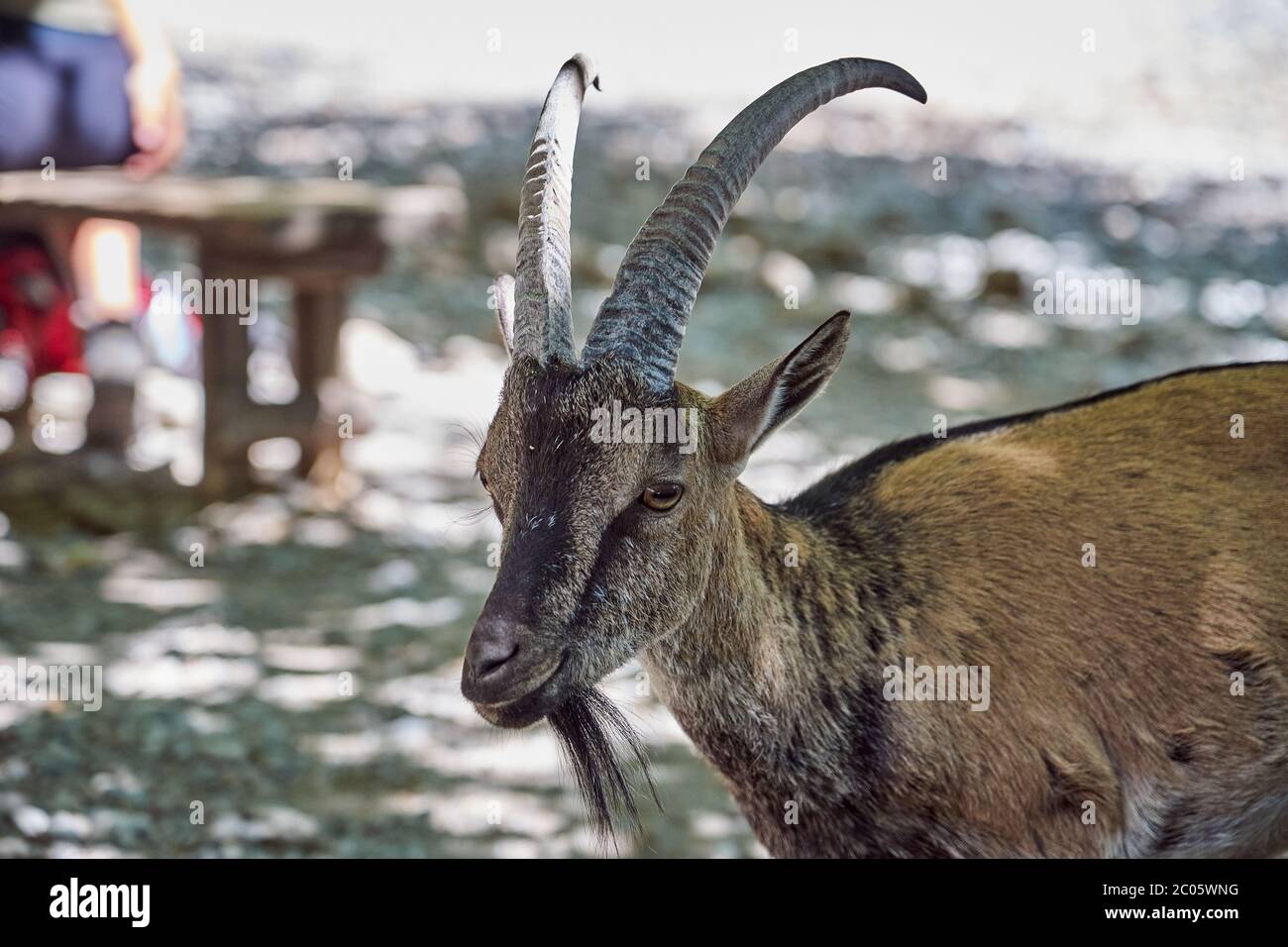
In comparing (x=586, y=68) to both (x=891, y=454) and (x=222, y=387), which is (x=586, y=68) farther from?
(x=222, y=387)

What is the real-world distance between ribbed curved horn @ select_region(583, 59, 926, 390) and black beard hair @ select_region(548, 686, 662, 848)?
820 millimetres

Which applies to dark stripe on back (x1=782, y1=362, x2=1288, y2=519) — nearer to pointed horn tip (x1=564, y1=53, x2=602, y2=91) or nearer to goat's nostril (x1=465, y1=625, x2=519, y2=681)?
goat's nostril (x1=465, y1=625, x2=519, y2=681)

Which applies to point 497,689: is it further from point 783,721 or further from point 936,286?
point 936,286

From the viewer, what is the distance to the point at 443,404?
10.2 m

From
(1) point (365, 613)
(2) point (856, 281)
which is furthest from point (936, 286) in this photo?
(1) point (365, 613)

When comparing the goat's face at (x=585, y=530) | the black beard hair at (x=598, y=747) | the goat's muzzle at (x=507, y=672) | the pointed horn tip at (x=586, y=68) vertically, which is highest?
the pointed horn tip at (x=586, y=68)

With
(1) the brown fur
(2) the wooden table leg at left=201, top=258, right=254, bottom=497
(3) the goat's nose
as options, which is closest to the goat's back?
(1) the brown fur

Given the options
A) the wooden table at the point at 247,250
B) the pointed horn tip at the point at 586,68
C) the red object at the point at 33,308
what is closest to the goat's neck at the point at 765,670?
the pointed horn tip at the point at 586,68

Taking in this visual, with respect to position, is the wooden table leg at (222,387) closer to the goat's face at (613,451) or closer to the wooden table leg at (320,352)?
the wooden table leg at (320,352)

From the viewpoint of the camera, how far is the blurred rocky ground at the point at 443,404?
19.0ft

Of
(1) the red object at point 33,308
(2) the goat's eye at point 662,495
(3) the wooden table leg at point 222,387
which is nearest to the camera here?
(2) the goat's eye at point 662,495

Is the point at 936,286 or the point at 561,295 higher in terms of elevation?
the point at 936,286

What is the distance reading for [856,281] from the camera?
13031 millimetres
